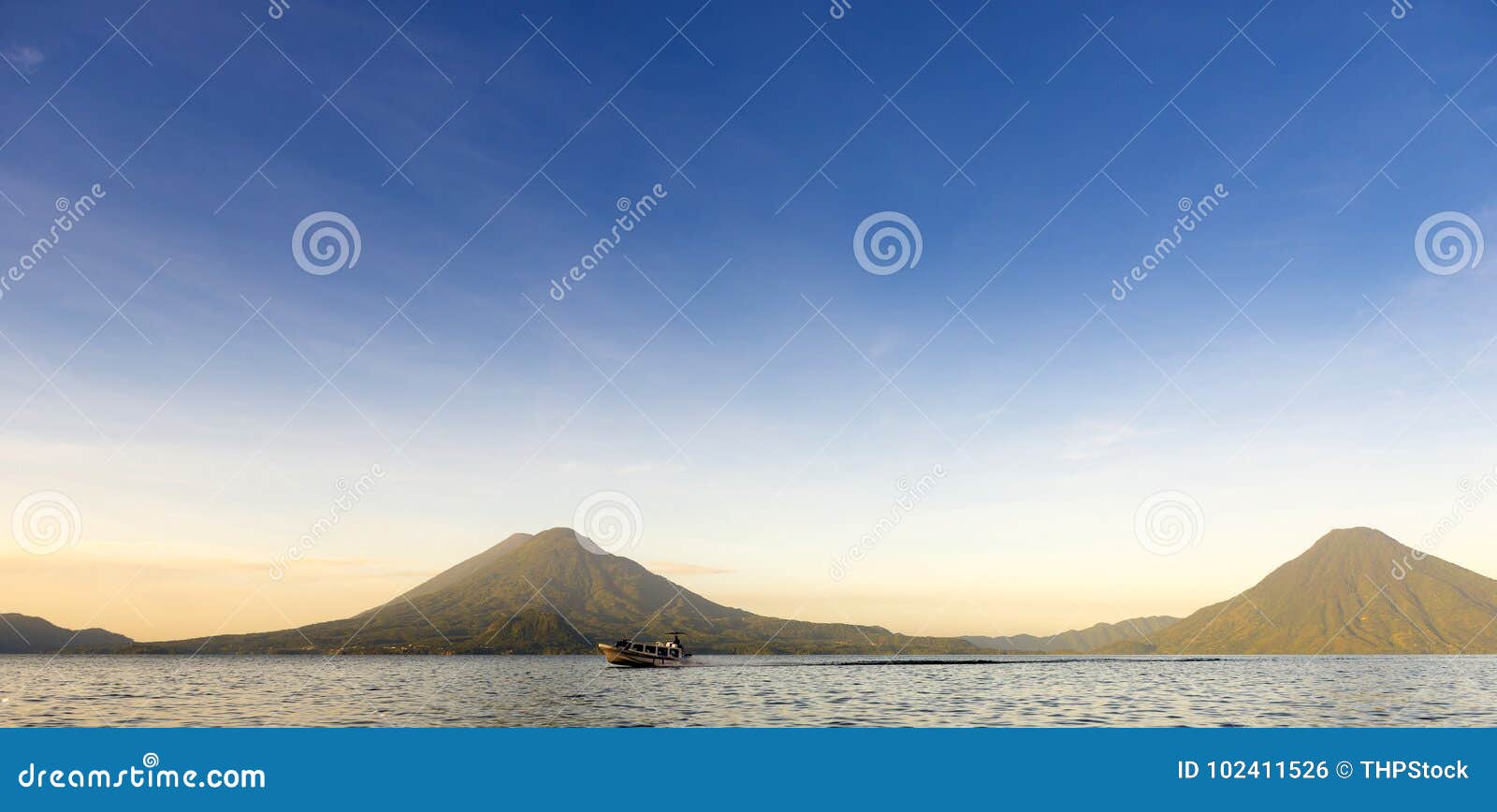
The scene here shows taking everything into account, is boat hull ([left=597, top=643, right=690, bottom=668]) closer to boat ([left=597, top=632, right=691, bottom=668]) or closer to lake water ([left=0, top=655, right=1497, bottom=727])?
boat ([left=597, top=632, right=691, bottom=668])

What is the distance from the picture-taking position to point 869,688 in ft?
360

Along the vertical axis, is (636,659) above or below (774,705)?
below

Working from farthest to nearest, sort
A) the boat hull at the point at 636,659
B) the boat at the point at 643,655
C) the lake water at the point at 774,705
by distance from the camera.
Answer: the boat hull at the point at 636,659
the boat at the point at 643,655
the lake water at the point at 774,705

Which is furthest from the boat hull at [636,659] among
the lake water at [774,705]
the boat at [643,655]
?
the lake water at [774,705]

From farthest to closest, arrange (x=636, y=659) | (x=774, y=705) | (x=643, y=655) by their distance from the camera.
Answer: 1. (x=636, y=659)
2. (x=643, y=655)
3. (x=774, y=705)

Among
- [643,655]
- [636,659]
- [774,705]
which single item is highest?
[774,705]

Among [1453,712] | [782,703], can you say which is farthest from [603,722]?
[1453,712]

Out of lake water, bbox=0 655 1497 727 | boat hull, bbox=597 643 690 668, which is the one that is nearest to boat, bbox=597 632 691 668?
boat hull, bbox=597 643 690 668

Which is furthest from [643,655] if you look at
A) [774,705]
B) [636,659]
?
[774,705]

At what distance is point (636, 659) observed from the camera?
579ft

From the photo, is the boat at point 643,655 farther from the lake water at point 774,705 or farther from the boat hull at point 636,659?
the lake water at point 774,705

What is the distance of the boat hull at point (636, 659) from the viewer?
578 ft

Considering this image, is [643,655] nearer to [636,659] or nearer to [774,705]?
[636,659]

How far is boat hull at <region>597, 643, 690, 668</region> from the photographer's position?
176250mm
